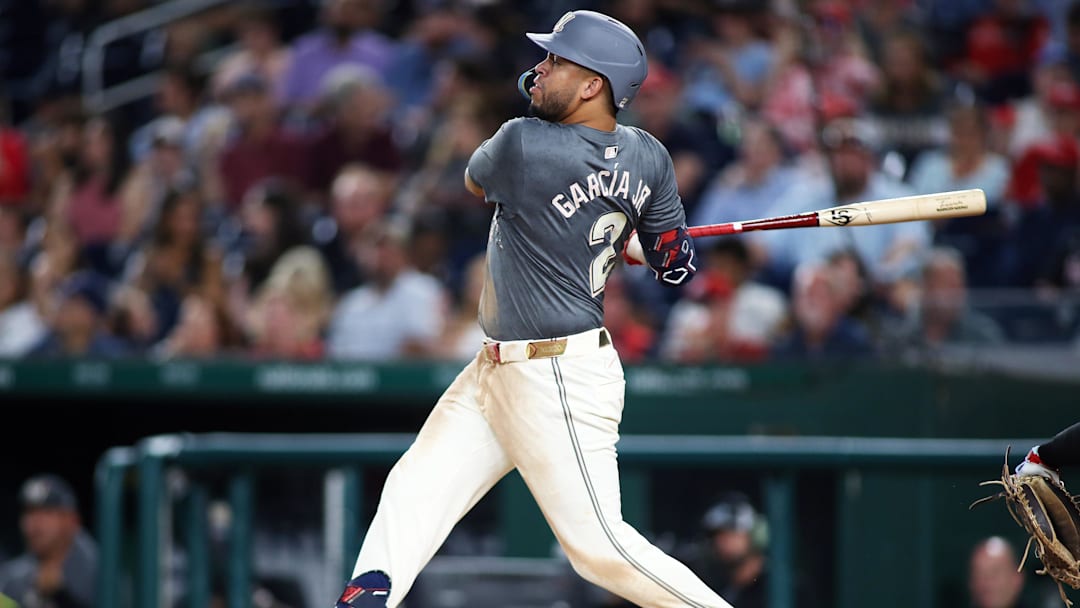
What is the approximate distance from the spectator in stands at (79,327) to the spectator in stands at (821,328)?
3.10 meters

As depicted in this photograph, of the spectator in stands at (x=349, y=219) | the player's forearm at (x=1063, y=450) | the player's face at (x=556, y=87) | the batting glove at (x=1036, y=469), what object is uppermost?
the spectator in stands at (x=349, y=219)

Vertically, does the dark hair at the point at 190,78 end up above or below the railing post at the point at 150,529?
above

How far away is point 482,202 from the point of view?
720 centimetres

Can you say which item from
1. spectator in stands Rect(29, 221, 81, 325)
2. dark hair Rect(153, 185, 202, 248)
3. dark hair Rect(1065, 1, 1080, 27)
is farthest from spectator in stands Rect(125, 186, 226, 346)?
dark hair Rect(1065, 1, 1080, 27)

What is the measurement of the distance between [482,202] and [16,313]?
241cm

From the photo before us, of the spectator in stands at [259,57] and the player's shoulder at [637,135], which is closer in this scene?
the player's shoulder at [637,135]

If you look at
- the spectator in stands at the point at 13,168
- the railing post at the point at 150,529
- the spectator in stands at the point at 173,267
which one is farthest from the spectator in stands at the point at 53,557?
the spectator in stands at the point at 13,168

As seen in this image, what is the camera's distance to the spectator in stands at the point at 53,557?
6531 millimetres

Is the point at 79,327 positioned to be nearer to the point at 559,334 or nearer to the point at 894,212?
the point at 559,334

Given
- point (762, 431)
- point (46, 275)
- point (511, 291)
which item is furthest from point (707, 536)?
point (46, 275)

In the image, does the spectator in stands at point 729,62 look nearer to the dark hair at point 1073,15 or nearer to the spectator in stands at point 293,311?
the dark hair at point 1073,15

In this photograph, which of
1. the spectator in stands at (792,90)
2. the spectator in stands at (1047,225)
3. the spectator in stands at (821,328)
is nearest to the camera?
the spectator in stands at (821,328)

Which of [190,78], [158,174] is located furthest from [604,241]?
[190,78]

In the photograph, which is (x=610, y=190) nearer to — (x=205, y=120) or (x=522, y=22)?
(x=522, y=22)
